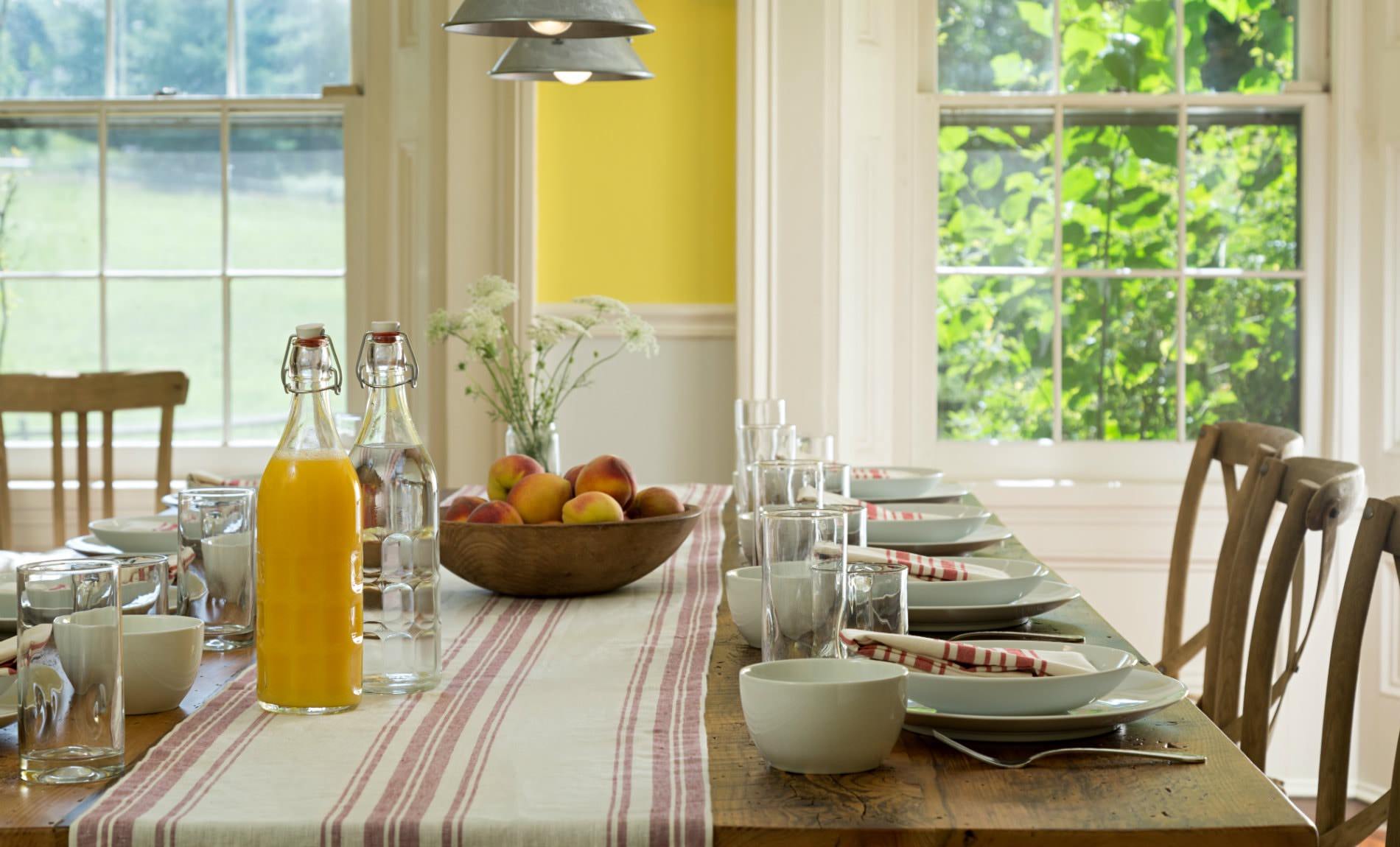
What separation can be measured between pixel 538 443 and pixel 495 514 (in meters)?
0.60

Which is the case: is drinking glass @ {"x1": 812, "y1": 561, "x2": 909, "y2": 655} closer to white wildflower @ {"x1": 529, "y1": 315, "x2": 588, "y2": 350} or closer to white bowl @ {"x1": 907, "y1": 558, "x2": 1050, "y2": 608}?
white bowl @ {"x1": 907, "y1": 558, "x2": 1050, "y2": 608}

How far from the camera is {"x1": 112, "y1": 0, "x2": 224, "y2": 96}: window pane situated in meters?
3.46

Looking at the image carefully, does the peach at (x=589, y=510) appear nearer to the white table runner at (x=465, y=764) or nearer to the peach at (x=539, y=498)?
the peach at (x=539, y=498)

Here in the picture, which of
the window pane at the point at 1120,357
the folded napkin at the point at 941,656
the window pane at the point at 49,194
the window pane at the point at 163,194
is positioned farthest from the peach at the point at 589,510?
the window pane at the point at 49,194

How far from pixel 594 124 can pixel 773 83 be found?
1.33ft

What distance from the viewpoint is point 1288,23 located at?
10.3ft

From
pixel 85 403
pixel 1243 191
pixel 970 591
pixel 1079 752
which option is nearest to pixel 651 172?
pixel 85 403

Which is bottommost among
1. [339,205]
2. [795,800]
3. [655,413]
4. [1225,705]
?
[1225,705]

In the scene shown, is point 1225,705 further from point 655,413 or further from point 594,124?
point 594,124

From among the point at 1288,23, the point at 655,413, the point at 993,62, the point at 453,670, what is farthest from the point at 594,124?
the point at 453,670

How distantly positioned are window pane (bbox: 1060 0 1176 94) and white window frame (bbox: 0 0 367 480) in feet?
5.64

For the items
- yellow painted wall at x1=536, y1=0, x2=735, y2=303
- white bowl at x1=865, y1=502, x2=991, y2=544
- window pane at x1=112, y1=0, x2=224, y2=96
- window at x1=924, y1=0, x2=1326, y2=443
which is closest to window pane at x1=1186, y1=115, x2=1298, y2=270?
window at x1=924, y1=0, x2=1326, y2=443

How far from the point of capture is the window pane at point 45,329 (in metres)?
3.52

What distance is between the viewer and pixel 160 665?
36.7 inches
